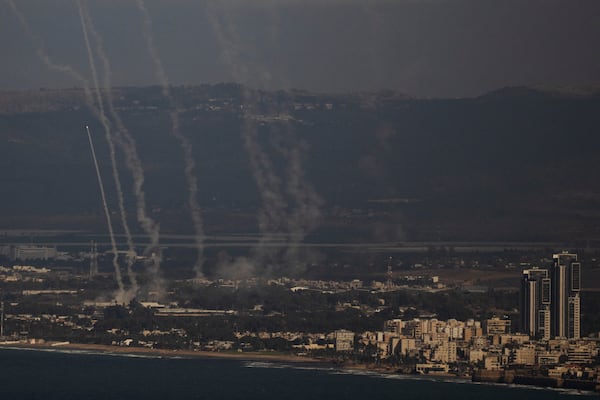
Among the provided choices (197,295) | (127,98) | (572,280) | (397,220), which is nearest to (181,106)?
(127,98)

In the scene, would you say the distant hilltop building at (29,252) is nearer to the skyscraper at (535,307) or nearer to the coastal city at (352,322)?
the coastal city at (352,322)

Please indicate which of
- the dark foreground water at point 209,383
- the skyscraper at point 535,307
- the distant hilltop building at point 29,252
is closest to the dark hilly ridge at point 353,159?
the distant hilltop building at point 29,252

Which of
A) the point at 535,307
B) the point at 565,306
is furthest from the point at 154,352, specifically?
the point at 565,306

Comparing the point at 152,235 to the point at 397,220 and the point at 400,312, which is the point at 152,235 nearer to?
the point at 397,220

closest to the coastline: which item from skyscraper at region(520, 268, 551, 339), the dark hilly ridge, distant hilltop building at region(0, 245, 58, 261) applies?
skyscraper at region(520, 268, 551, 339)

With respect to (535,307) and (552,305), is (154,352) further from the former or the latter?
(552,305)
